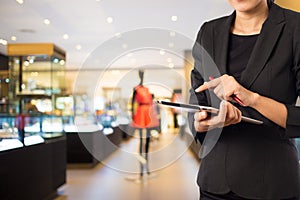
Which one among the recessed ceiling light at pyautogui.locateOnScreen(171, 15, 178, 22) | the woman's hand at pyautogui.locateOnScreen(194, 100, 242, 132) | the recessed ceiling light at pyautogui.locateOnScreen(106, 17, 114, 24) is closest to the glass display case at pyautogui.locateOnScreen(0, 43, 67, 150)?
the recessed ceiling light at pyautogui.locateOnScreen(106, 17, 114, 24)

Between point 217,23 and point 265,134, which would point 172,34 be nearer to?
point 217,23

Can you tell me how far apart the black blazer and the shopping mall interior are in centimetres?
12

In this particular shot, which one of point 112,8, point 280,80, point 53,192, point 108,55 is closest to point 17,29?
point 112,8

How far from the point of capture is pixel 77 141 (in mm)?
5352

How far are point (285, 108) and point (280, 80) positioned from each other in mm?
63

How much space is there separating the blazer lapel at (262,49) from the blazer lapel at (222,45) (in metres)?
0.05

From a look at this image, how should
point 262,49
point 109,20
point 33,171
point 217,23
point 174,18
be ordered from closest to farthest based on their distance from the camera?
point 262,49 < point 217,23 < point 33,171 < point 174,18 < point 109,20

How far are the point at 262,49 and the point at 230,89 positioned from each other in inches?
5.8

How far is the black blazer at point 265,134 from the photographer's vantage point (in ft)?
2.10

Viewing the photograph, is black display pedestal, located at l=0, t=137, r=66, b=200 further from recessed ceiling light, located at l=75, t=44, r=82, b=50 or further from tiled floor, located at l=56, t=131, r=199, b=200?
recessed ceiling light, located at l=75, t=44, r=82, b=50

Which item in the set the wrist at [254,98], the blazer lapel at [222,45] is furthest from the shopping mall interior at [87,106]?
the wrist at [254,98]

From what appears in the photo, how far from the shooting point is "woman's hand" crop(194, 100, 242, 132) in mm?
536

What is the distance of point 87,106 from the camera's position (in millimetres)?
3297

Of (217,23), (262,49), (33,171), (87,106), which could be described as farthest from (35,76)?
(262,49)
